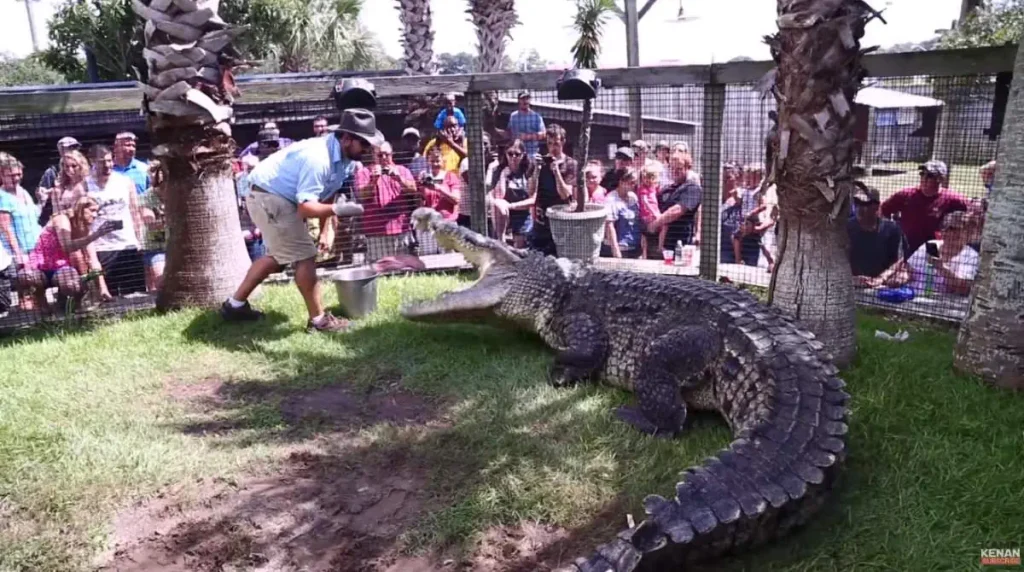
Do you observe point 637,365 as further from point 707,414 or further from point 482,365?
point 482,365

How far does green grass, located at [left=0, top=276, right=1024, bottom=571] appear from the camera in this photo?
2.63m

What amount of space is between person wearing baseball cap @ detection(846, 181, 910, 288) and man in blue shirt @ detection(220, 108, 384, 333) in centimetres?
366

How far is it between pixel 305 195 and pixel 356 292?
92 centimetres

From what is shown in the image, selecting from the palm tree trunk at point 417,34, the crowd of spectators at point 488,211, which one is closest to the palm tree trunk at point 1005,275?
the crowd of spectators at point 488,211

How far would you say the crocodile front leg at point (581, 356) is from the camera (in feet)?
13.2

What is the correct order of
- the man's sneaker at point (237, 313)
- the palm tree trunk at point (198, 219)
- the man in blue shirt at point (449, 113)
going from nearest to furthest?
the man's sneaker at point (237, 313)
the palm tree trunk at point (198, 219)
the man in blue shirt at point (449, 113)

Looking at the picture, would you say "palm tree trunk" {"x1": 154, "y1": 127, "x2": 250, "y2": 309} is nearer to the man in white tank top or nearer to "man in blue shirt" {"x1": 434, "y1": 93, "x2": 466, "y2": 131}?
the man in white tank top

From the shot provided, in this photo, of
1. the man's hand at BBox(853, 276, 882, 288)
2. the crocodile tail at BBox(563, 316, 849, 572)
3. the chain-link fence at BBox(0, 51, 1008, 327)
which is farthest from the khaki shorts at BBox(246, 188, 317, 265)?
the man's hand at BBox(853, 276, 882, 288)

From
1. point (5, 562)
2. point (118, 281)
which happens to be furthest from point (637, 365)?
point (118, 281)

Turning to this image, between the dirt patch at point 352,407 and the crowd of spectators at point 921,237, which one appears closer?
the dirt patch at point 352,407

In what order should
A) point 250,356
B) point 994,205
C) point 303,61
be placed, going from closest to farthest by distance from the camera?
1. point 994,205
2. point 250,356
3. point 303,61

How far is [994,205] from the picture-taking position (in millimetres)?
3496

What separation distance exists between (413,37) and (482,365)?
9038 mm

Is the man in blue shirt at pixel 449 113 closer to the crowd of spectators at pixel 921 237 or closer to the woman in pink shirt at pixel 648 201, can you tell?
the woman in pink shirt at pixel 648 201
